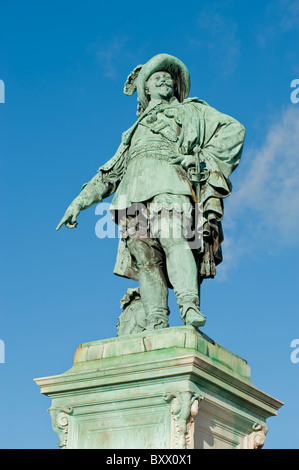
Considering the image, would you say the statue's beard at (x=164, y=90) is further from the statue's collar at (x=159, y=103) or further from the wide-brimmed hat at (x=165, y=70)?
the wide-brimmed hat at (x=165, y=70)

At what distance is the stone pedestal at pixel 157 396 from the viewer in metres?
8.25

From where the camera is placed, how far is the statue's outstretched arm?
10.5m

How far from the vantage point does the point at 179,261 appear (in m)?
9.41

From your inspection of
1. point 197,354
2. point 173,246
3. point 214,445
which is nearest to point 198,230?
point 173,246

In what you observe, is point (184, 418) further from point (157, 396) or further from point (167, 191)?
point (167, 191)

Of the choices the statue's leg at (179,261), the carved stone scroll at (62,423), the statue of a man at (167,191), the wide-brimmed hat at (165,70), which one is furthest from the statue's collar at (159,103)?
the carved stone scroll at (62,423)

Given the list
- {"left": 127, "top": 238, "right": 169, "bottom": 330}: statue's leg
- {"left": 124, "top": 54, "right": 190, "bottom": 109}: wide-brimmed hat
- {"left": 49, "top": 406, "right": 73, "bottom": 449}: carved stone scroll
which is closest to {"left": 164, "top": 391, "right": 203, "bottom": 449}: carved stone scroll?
{"left": 49, "top": 406, "right": 73, "bottom": 449}: carved stone scroll

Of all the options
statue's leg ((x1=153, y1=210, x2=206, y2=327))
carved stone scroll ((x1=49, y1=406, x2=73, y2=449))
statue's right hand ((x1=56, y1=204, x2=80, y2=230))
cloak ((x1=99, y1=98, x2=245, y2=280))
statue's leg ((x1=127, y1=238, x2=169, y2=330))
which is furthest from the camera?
statue's right hand ((x1=56, y1=204, x2=80, y2=230))

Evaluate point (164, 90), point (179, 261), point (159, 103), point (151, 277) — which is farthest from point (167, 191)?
point (164, 90)

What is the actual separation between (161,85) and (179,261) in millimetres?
2618

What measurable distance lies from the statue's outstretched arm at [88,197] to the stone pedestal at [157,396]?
1.79 metres

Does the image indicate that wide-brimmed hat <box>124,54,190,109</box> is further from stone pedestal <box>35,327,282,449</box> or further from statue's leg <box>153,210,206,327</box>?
stone pedestal <box>35,327,282,449</box>

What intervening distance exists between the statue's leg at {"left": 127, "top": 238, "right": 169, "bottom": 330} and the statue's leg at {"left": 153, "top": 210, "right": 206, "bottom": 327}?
11.8 inches
